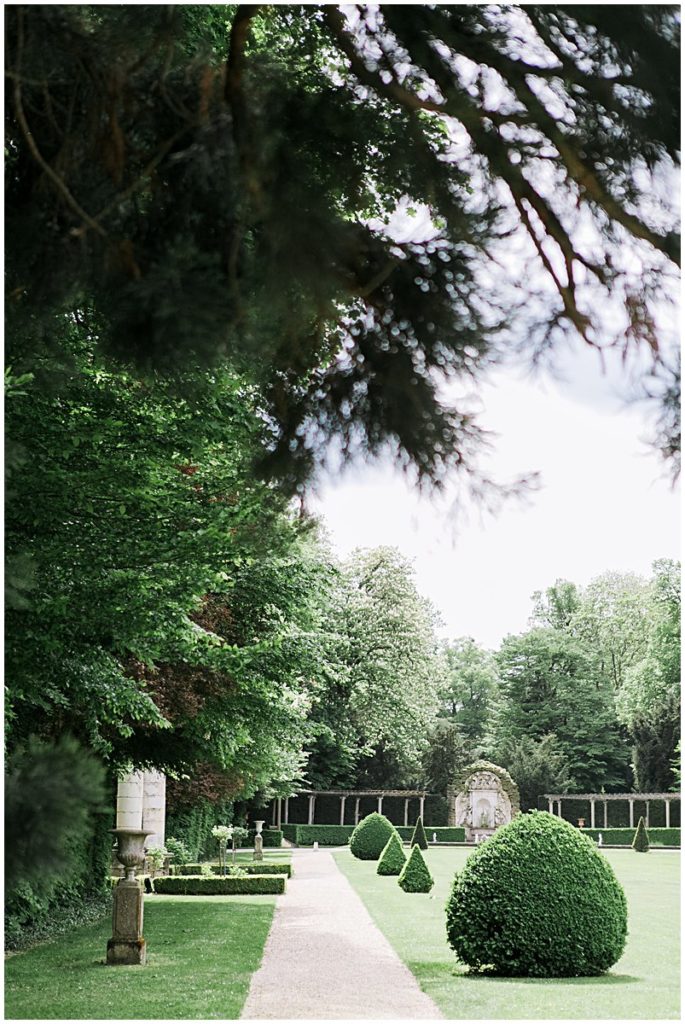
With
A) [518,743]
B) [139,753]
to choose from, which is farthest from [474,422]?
[518,743]

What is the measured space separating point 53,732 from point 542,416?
995 cm

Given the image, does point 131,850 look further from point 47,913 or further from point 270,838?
point 270,838

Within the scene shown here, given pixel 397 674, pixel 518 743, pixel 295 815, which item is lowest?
pixel 295 815

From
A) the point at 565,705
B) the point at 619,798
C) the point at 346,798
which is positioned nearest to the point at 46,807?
the point at 619,798

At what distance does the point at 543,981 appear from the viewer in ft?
30.9

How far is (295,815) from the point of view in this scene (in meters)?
44.7

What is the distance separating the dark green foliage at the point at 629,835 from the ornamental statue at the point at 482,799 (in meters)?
3.61

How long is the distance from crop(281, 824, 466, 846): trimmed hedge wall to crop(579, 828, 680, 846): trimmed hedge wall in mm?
5599

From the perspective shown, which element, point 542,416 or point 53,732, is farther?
point 53,732

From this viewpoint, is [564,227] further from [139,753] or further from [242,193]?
[139,753]

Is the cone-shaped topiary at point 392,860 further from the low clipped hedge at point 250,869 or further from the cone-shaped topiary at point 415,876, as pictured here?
the cone-shaped topiary at point 415,876

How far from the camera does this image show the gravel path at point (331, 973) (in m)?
8.16

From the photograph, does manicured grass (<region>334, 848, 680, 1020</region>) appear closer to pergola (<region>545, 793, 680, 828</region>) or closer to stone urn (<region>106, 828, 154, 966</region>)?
stone urn (<region>106, 828, 154, 966</region>)

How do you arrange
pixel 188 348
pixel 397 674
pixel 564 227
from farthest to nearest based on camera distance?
1. pixel 397 674
2. pixel 564 227
3. pixel 188 348
